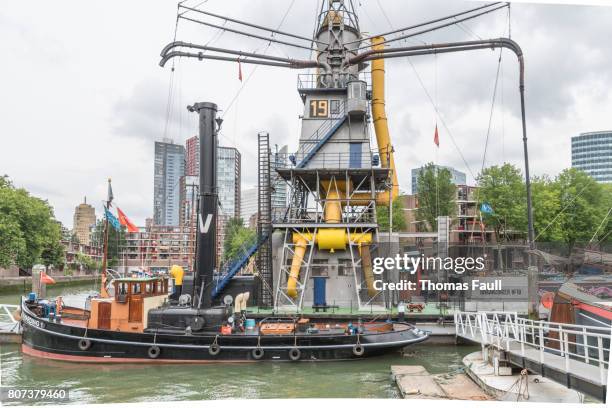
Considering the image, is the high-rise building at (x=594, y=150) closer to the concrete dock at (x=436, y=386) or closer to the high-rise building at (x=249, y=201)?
the concrete dock at (x=436, y=386)

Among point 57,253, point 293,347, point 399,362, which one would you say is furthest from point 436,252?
point 57,253

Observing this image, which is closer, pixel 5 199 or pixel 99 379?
pixel 99 379

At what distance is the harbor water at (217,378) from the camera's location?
12.8 m

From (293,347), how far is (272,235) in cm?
824

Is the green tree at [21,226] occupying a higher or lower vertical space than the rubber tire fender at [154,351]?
higher

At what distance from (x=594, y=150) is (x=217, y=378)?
17.2 metres

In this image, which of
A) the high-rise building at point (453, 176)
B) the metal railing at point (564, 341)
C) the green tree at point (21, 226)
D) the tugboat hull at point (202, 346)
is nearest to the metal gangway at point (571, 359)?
the metal railing at point (564, 341)

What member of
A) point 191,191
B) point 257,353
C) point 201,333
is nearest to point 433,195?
point 191,191

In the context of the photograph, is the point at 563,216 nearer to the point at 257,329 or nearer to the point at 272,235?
the point at 272,235

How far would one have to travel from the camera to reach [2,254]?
33625 mm

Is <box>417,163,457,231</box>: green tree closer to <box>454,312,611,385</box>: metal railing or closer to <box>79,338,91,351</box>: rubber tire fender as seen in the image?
<box>454,312,611,385</box>: metal railing

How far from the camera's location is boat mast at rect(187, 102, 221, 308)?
55.5 feet

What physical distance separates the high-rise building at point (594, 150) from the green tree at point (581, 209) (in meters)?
8.23

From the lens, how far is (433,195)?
1805 inches
